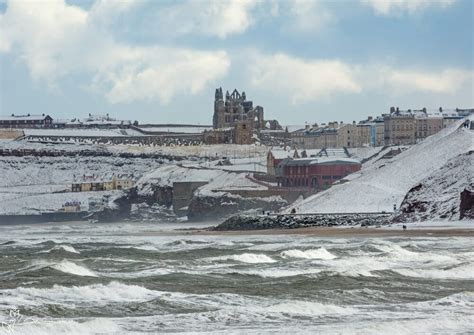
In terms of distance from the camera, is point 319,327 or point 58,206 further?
point 58,206

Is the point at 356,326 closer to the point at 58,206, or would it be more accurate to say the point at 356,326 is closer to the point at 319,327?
the point at 319,327

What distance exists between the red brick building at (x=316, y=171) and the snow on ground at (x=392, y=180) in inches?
897

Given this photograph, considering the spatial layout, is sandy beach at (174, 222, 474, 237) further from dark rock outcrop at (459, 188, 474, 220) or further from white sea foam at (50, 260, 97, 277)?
white sea foam at (50, 260, 97, 277)

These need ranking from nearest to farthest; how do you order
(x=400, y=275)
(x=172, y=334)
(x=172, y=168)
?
(x=172, y=334)
(x=400, y=275)
(x=172, y=168)

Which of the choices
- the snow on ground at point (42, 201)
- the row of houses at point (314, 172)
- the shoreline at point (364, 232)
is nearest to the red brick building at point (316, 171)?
the row of houses at point (314, 172)

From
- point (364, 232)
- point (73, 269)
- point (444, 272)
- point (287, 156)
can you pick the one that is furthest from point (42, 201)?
point (444, 272)

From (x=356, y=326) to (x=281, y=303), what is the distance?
4980mm

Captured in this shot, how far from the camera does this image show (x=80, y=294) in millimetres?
38281

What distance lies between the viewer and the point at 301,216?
316ft

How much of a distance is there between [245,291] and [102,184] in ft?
498

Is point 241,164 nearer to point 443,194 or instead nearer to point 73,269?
point 443,194

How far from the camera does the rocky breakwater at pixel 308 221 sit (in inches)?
3553

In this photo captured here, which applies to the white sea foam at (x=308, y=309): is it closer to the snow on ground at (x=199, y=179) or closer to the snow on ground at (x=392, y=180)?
the snow on ground at (x=392, y=180)

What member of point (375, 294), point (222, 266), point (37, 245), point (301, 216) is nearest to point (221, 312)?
point (375, 294)
